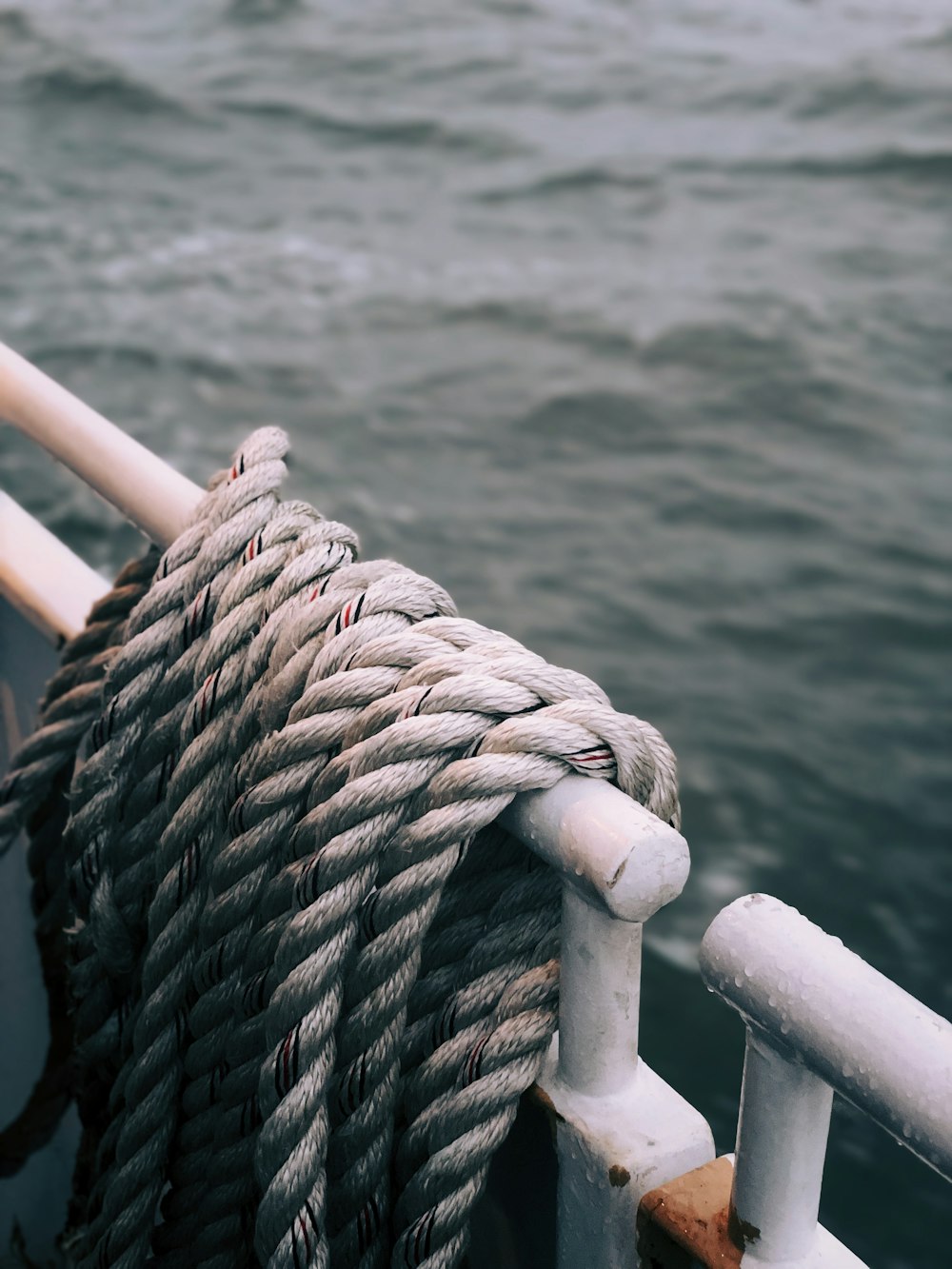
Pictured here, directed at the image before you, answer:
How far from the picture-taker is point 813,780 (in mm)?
3188

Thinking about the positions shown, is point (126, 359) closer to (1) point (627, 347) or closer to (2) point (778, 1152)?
(1) point (627, 347)

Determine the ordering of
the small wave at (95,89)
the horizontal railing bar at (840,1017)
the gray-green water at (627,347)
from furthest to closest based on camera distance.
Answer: the small wave at (95,89) → the gray-green water at (627,347) → the horizontal railing bar at (840,1017)

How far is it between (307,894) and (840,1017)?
0.30 meters

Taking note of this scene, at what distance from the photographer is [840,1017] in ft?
1.77

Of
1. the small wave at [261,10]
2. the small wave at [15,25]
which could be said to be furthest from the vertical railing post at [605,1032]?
the small wave at [15,25]

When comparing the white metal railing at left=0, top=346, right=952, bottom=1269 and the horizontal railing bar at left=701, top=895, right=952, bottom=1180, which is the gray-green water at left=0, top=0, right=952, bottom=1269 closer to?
the white metal railing at left=0, top=346, right=952, bottom=1269

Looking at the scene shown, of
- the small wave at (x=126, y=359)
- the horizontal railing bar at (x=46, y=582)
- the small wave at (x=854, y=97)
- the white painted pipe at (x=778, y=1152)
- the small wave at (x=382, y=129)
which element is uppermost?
the small wave at (x=854, y=97)

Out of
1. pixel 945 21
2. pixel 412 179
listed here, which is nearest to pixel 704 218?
pixel 412 179

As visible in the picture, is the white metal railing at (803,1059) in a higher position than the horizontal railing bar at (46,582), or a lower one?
lower

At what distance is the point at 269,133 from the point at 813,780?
5327mm

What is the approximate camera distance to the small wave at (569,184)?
20.3 ft

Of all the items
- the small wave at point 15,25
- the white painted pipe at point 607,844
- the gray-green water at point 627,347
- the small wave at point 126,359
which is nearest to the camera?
the white painted pipe at point 607,844

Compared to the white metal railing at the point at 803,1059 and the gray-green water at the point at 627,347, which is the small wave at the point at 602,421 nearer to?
the gray-green water at the point at 627,347

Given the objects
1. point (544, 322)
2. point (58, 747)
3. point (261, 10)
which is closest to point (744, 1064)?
point (58, 747)
